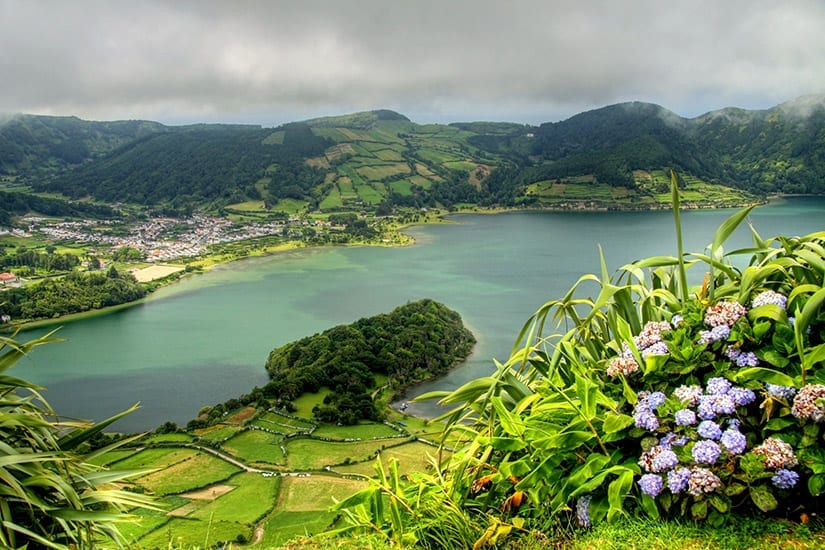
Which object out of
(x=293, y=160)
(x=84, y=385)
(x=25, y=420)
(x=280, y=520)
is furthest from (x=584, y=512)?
(x=293, y=160)

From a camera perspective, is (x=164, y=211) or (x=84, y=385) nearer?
(x=84, y=385)

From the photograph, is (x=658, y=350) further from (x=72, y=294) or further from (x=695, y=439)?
(x=72, y=294)

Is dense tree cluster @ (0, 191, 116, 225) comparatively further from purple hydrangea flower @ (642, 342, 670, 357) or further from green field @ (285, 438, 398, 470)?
purple hydrangea flower @ (642, 342, 670, 357)

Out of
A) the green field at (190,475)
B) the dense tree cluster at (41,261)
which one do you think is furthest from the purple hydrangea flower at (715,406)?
the dense tree cluster at (41,261)

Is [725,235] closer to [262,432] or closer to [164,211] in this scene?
[262,432]

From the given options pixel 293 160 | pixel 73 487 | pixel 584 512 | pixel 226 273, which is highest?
pixel 293 160

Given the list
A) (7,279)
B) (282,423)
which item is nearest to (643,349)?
(282,423)

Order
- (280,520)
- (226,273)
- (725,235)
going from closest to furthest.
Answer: (725,235), (280,520), (226,273)
